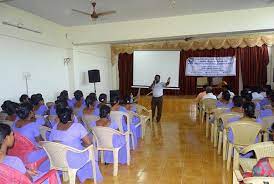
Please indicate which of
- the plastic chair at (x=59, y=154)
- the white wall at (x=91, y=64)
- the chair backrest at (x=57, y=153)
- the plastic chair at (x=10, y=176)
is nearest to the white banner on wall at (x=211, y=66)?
the white wall at (x=91, y=64)

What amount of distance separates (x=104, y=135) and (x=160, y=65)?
7045mm

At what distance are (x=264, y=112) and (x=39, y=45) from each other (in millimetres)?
5126

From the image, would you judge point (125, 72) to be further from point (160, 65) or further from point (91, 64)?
point (91, 64)

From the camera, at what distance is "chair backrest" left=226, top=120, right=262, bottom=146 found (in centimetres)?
337

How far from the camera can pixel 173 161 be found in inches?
163

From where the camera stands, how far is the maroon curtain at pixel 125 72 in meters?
11.1

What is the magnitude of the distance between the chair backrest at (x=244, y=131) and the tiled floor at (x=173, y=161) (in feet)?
1.72

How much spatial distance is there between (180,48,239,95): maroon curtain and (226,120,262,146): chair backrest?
7.09m

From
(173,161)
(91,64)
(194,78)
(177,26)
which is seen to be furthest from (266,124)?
(194,78)

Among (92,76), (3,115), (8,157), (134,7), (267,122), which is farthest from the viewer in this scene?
(92,76)

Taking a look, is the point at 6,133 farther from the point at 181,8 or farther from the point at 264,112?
the point at 181,8

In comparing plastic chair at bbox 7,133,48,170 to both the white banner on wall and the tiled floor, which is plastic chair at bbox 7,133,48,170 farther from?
the white banner on wall

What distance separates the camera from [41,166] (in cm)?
322

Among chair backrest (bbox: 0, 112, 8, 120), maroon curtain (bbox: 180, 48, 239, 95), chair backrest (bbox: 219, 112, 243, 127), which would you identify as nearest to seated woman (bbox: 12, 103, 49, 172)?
chair backrest (bbox: 0, 112, 8, 120)
